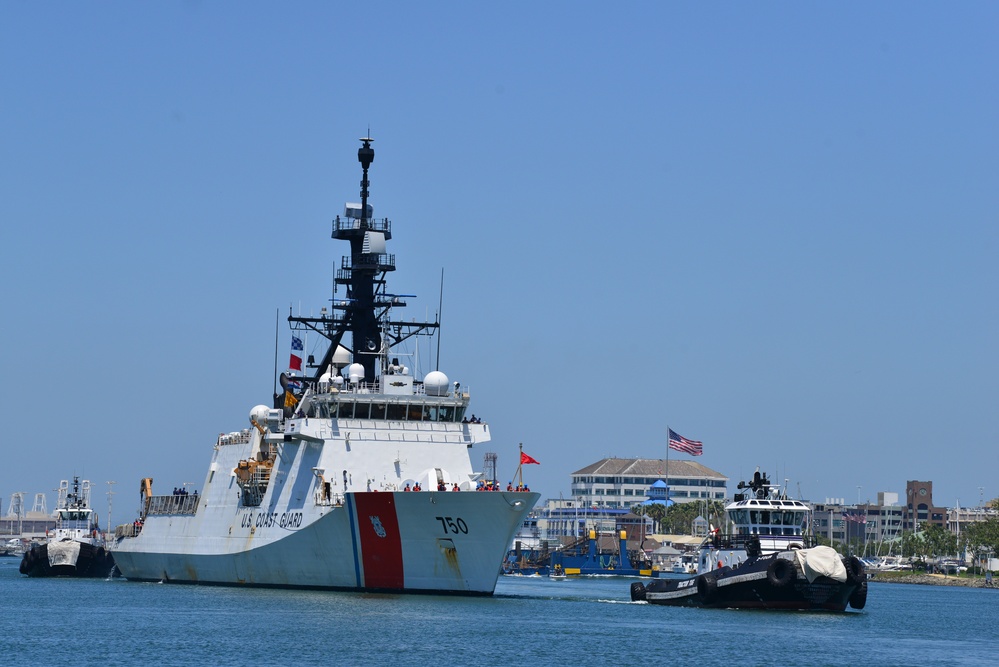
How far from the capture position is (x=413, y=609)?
154 ft

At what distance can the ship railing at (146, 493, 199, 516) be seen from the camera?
217 ft

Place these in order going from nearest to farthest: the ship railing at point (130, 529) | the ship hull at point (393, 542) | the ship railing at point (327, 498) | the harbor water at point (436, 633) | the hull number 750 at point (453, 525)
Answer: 1. the harbor water at point (436, 633)
2. the ship hull at point (393, 542)
3. the hull number 750 at point (453, 525)
4. the ship railing at point (327, 498)
5. the ship railing at point (130, 529)

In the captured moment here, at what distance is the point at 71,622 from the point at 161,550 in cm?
2004

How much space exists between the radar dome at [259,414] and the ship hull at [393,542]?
3.98 metres

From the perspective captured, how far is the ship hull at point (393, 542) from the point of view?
163ft

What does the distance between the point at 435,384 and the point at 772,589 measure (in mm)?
13765

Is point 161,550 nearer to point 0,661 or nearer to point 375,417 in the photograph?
point 375,417

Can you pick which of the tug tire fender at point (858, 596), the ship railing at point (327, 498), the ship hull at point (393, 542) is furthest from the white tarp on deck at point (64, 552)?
the tug tire fender at point (858, 596)

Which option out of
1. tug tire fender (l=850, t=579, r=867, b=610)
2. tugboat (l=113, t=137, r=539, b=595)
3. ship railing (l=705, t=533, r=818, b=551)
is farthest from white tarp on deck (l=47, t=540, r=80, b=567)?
tug tire fender (l=850, t=579, r=867, b=610)

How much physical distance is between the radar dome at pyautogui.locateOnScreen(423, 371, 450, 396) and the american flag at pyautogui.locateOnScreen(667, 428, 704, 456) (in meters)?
52.2

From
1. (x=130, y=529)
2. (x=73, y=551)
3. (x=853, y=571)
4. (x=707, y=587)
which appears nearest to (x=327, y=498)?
(x=707, y=587)

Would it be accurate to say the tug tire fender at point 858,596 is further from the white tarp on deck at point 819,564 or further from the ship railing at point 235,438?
the ship railing at point 235,438

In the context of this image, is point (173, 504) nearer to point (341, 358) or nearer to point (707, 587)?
point (341, 358)

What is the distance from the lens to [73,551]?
79.5 metres
